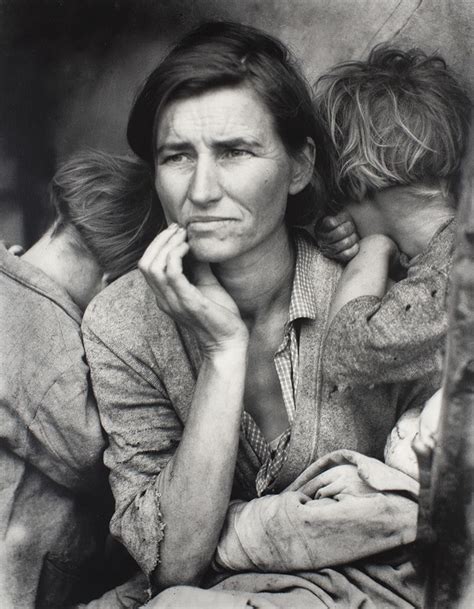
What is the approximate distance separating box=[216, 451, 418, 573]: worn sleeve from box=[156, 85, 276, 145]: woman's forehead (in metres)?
0.75

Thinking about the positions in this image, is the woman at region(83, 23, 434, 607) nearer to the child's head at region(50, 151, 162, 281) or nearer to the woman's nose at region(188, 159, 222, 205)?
the woman's nose at region(188, 159, 222, 205)

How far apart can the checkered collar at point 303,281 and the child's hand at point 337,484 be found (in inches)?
14.3

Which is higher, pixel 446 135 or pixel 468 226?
pixel 446 135

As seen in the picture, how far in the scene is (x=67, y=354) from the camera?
2.32m

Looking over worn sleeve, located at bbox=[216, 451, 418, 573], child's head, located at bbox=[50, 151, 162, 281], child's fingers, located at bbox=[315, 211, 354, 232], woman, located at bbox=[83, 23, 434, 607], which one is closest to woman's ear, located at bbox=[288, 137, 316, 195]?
woman, located at bbox=[83, 23, 434, 607]

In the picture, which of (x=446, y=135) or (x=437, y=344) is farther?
(x=446, y=135)

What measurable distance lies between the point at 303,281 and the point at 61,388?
64 cm

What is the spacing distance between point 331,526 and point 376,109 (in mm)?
944

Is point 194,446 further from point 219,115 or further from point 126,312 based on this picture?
point 219,115

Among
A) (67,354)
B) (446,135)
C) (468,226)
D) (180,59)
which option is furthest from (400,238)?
(67,354)

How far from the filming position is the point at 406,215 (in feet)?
7.38

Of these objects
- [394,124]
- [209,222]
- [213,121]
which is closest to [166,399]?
[209,222]

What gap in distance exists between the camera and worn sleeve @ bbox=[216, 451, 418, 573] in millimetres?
1984

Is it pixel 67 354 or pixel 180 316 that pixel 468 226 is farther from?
pixel 67 354
